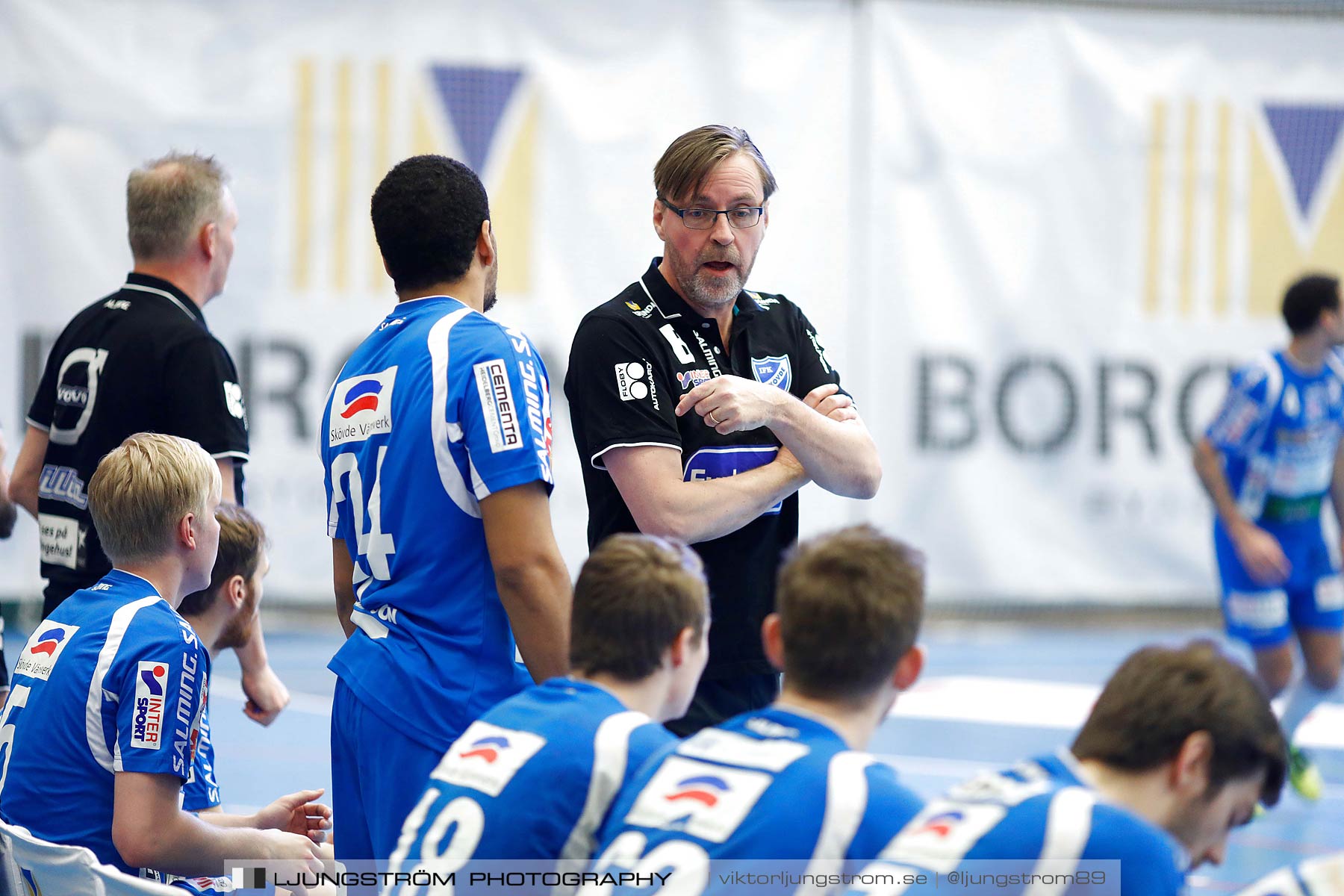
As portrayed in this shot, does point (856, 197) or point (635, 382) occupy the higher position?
point (856, 197)

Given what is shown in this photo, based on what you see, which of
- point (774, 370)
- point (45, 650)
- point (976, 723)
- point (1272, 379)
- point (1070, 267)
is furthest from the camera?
A: point (1070, 267)

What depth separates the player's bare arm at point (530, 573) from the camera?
2.74 m

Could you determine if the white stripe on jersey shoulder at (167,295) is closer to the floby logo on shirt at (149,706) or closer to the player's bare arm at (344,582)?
the player's bare arm at (344,582)

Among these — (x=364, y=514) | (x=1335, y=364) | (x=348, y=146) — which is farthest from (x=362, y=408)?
(x=348, y=146)

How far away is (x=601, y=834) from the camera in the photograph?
7.73ft

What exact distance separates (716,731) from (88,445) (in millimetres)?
2404

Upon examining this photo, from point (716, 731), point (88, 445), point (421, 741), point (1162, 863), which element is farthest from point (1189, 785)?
point (88, 445)

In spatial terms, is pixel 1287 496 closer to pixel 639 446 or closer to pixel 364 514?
pixel 639 446

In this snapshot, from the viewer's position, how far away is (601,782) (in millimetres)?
2314

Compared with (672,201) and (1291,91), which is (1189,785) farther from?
(1291,91)

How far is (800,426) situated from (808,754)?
3.76 ft

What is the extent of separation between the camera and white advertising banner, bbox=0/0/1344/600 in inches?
389

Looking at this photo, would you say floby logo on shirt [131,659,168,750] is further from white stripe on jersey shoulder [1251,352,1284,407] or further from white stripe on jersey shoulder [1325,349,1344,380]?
white stripe on jersey shoulder [1325,349,1344,380]

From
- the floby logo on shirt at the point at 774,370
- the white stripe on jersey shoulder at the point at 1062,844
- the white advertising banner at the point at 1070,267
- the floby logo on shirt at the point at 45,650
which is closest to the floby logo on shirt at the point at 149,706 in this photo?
the floby logo on shirt at the point at 45,650
